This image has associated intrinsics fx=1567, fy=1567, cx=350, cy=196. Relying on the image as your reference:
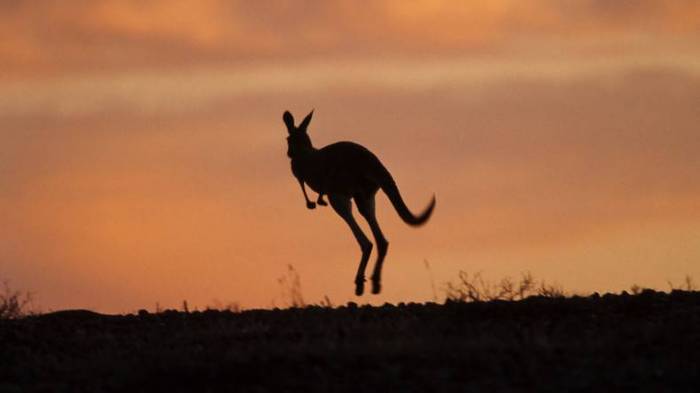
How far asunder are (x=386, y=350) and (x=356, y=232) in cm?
633

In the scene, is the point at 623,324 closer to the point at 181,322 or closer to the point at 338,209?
the point at 181,322

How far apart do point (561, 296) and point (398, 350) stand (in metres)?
3.63

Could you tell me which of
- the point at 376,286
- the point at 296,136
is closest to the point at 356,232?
the point at 376,286

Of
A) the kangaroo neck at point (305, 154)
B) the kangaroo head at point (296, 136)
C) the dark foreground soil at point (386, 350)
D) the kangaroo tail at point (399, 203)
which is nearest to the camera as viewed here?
the dark foreground soil at point (386, 350)

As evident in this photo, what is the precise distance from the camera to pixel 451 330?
11492 millimetres

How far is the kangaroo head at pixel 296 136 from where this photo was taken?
17.0 metres

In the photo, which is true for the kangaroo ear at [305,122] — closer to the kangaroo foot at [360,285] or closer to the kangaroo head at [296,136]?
the kangaroo head at [296,136]

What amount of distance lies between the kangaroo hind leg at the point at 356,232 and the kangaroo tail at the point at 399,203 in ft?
1.60

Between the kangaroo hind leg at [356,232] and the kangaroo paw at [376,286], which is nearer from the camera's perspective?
the kangaroo paw at [376,286]

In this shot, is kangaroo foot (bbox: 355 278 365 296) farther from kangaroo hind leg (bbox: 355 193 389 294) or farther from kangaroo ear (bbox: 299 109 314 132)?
kangaroo ear (bbox: 299 109 314 132)

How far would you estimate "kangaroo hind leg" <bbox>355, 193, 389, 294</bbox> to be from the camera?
15.9m

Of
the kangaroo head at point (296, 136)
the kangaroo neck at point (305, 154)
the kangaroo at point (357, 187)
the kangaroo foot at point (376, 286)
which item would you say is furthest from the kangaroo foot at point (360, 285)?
the kangaroo head at point (296, 136)

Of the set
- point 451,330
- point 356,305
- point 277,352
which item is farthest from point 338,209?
point 277,352

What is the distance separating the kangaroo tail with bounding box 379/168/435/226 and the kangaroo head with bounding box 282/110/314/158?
1276mm
